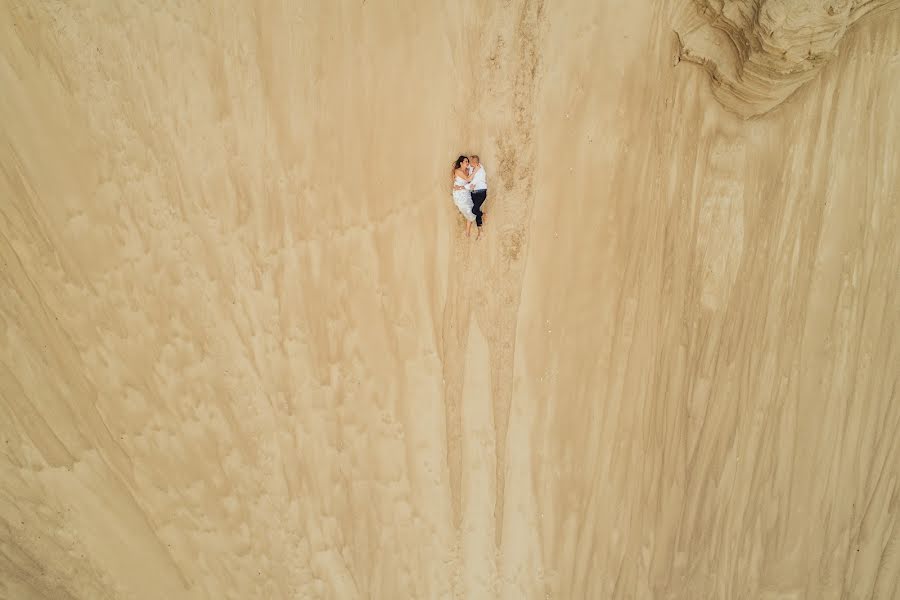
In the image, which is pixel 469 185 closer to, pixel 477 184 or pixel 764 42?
pixel 477 184

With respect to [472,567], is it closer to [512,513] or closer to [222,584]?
[512,513]

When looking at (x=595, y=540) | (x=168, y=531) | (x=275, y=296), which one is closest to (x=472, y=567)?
(x=595, y=540)

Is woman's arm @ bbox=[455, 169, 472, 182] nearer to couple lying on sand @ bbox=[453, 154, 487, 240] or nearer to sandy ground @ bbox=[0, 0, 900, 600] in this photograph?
couple lying on sand @ bbox=[453, 154, 487, 240]

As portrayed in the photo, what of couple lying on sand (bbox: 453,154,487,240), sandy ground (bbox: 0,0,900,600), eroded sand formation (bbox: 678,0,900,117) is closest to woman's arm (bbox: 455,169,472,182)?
couple lying on sand (bbox: 453,154,487,240)

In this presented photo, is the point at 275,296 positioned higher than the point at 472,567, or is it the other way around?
the point at 275,296

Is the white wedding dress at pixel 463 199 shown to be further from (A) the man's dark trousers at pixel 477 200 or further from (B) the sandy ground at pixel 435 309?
(B) the sandy ground at pixel 435 309

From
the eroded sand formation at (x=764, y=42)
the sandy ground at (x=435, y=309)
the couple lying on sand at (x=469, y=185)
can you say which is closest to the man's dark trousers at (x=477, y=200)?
the couple lying on sand at (x=469, y=185)
